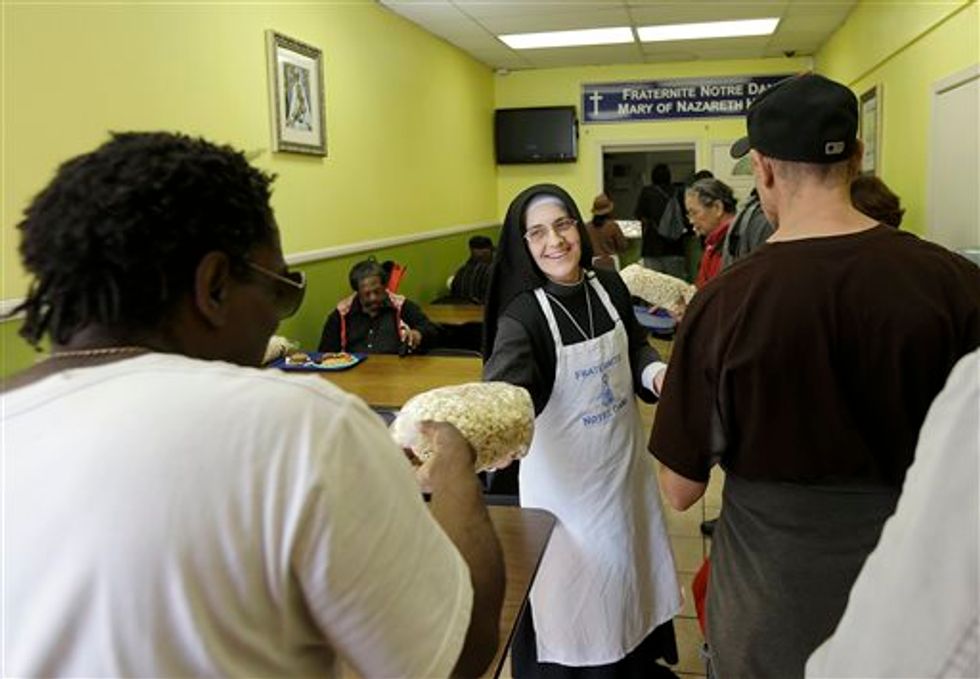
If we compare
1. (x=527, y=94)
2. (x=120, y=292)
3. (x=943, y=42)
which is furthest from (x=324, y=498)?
(x=527, y=94)

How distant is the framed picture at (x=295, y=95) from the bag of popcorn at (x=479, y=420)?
10.0ft

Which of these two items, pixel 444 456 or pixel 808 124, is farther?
pixel 808 124

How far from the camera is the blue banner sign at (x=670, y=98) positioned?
8117mm

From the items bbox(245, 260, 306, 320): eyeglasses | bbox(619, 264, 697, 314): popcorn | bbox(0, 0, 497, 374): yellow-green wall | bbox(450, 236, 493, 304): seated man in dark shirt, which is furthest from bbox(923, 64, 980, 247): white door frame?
bbox(245, 260, 306, 320): eyeglasses

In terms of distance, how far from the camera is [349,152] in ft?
16.0

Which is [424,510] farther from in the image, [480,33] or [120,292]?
[480,33]

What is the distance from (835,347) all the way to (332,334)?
3173 mm

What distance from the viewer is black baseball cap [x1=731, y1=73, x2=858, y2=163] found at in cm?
129

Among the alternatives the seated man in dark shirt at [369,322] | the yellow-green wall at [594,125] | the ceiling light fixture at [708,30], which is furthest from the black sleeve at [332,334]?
the yellow-green wall at [594,125]

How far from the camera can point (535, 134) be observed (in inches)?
327

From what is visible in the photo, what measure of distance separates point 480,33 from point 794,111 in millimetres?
5617

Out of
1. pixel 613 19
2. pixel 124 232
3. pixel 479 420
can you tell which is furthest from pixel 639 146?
pixel 124 232

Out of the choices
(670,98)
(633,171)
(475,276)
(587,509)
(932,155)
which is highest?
(670,98)

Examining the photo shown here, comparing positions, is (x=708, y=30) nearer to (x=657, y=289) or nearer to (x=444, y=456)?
(x=657, y=289)
